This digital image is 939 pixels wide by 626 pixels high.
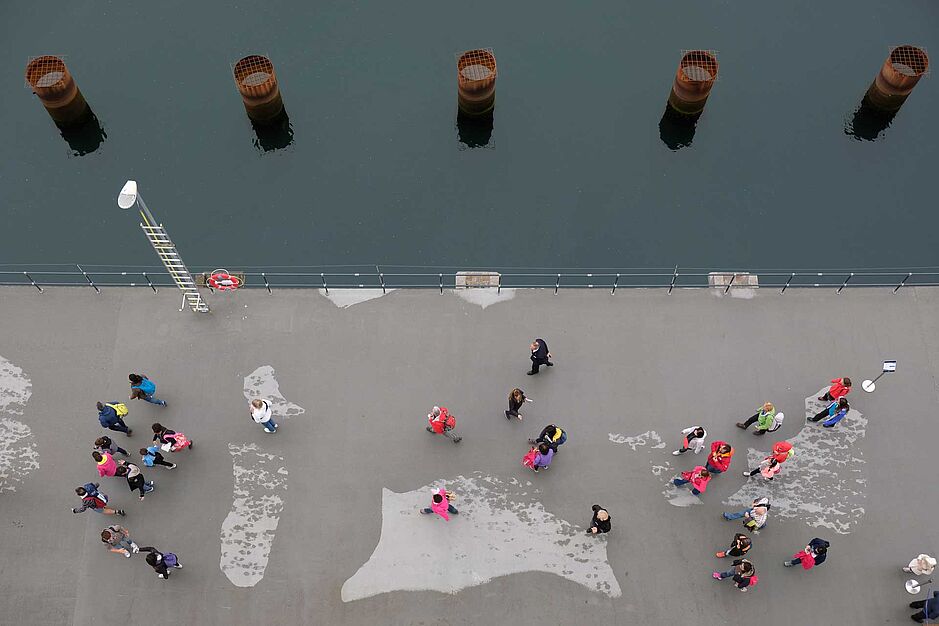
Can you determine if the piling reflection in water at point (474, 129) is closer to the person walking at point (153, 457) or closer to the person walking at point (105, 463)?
the person walking at point (153, 457)

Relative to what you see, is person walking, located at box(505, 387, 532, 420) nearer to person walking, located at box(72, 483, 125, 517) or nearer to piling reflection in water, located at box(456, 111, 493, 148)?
person walking, located at box(72, 483, 125, 517)

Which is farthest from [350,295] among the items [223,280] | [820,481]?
[820,481]

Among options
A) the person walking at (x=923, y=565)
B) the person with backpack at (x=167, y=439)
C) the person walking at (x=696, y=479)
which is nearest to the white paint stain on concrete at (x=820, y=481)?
the person walking at (x=696, y=479)

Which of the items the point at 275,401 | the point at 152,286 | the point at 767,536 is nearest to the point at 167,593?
the point at 275,401

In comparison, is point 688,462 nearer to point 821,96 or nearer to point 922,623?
point 922,623

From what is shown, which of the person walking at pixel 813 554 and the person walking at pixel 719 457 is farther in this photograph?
the person walking at pixel 719 457

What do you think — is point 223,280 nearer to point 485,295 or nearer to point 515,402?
point 485,295

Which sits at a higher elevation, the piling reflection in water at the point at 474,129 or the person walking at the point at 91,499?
the piling reflection in water at the point at 474,129
